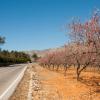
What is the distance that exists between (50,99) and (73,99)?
72.0 inches

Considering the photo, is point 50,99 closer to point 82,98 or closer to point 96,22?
point 82,98

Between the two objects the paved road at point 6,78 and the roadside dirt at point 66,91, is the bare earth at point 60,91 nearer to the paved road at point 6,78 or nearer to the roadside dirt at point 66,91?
the roadside dirt at point 66,91

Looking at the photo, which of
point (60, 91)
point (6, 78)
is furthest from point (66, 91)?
point (6, 78)

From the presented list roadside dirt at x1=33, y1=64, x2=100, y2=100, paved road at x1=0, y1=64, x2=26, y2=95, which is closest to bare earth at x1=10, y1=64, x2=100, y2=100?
roadside dirt at x1=33, y1=64, x2=100, y2=100

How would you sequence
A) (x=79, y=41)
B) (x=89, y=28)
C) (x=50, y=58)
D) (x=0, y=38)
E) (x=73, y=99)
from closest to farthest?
(x=73, y=99) < (x=89, y=28) < (x=79, y=41) < (x=50, y=58) < (x=0, y=38)

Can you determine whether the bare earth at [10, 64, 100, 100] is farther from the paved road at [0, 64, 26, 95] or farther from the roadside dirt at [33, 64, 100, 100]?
the paved road at [0, 64, 26, 95]

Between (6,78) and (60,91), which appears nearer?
(60,91)

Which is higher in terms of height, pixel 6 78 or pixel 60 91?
pixel 6 78

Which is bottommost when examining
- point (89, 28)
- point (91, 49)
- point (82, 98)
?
point (82, 98)

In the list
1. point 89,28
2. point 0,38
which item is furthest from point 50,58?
point 89,28

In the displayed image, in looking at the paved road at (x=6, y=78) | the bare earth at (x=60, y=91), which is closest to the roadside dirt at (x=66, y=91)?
the bare earth at (x=60, y=91)

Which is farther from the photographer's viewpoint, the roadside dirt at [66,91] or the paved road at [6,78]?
the paved road at [6,78]

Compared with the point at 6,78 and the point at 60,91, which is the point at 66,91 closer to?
the point at 60,91

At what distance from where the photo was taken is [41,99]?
611 inches
